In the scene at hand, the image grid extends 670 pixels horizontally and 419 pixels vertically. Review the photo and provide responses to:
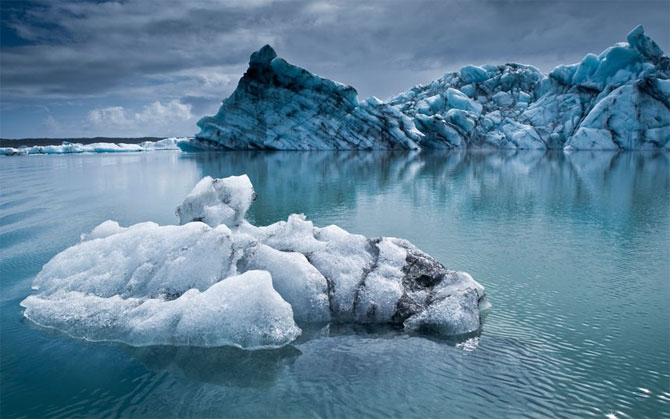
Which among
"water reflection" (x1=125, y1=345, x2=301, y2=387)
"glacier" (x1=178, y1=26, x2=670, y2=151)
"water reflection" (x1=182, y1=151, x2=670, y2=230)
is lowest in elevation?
"water reflection" (x1=125, y1=345, x2=301, y2=387)

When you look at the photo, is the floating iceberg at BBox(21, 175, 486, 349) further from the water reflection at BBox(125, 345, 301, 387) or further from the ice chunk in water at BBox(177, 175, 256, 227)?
the ice chunk in water at BBox(177, 175, 256, 227)

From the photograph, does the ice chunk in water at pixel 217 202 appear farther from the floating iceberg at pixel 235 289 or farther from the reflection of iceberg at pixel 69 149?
the reflection of iceberg at pixel 69 149

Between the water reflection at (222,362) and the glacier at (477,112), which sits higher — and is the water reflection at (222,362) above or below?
below

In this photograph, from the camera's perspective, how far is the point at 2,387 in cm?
438

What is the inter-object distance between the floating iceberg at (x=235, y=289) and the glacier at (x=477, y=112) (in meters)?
47.4

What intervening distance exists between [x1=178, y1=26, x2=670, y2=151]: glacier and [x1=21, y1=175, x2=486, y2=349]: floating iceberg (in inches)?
1866

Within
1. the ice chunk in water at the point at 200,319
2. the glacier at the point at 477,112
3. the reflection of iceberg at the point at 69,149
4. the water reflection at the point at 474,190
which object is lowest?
the ice chunk in water at the point at 200,319

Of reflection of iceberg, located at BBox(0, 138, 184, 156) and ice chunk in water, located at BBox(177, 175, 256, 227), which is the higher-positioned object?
reflection of iceberg, located at BBox(0, 138, 184, 156)

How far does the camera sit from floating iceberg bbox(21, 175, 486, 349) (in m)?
5.21

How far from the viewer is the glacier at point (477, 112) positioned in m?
48.6

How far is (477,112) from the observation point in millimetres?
64438

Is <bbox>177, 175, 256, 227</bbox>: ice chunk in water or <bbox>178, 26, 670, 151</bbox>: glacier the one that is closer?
<bbox>177, 175, 256, 227</bbox>: ice chunk in water

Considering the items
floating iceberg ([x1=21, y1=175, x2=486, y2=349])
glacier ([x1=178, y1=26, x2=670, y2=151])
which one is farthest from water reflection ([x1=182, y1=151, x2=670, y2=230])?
glacier ([x1=178, y1=26, x2=670, y2=151])

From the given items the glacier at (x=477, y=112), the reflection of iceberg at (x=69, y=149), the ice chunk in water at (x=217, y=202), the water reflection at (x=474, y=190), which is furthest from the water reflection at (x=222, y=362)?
the reflection of iceberg at (x=69, y=149)
